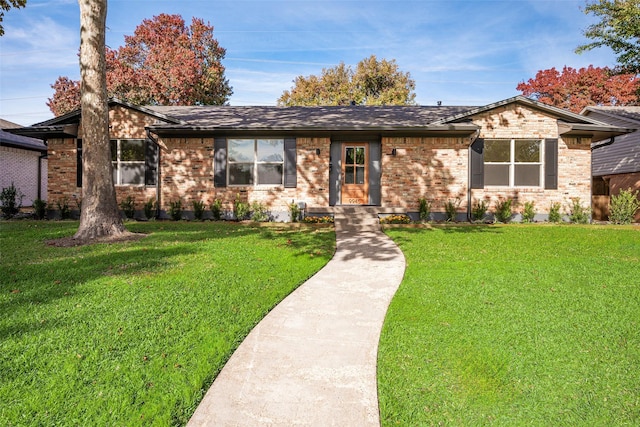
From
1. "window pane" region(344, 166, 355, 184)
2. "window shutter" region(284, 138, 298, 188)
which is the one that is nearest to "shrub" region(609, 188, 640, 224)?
"window pane" region(344, 166, 355, 184)

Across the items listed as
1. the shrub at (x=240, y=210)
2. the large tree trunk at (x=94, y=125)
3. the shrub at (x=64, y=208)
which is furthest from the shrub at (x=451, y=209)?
the shrub at (x=64, y=208)

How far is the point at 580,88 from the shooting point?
30.4 m

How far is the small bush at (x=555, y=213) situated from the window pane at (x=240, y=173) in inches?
404

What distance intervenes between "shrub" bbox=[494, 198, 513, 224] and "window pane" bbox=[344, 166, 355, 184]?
16.4ft

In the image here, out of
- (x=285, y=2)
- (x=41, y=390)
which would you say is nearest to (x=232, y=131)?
(x=285, y=2)

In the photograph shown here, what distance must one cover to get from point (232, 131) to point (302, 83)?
21475mm

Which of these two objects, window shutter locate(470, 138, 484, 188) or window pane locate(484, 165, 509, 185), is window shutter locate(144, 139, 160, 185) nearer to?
window shutter locate(470, 138, 484, 188)

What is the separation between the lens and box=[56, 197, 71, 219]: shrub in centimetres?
1239

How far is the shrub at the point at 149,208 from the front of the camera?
12055 mm

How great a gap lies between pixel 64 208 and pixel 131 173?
2627 mm

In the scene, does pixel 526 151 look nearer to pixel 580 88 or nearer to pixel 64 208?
pixel 64 208

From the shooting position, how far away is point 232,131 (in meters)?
11.8

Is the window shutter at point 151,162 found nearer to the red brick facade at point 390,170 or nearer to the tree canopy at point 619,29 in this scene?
the red brick facade at point 390,170

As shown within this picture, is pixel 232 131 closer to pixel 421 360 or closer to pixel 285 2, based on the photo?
pixel 285 2
